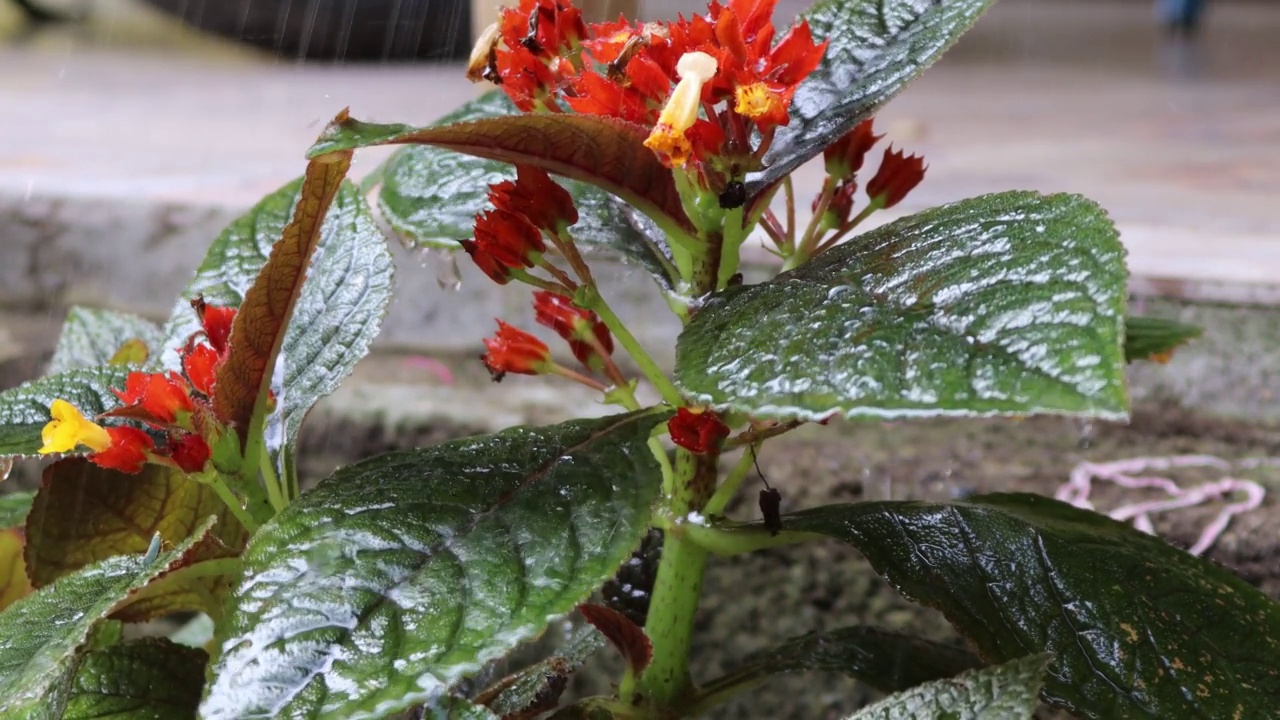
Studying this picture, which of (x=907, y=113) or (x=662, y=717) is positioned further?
(x=907, y=113)

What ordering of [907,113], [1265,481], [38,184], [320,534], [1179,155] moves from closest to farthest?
[320,534] → [1265,481] → [38,184] → [1179,155] → [907,113]

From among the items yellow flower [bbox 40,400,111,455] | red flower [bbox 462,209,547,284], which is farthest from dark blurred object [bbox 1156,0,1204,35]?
yellow flower [bbox 40,400,111,455]

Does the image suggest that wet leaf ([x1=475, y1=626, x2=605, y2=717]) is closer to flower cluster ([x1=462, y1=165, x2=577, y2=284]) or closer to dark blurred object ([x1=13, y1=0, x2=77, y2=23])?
flower cluster ([x1=462, y1=165, x2=577, y2=284])

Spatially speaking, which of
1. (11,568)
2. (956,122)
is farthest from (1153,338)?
(956,122)

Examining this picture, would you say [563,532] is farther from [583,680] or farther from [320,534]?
[583,680]

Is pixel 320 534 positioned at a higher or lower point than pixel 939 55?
lower

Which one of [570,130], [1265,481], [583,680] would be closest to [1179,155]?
[1265,481]

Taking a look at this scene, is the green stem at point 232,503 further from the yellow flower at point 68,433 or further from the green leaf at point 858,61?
the green leaf at point 858,61
